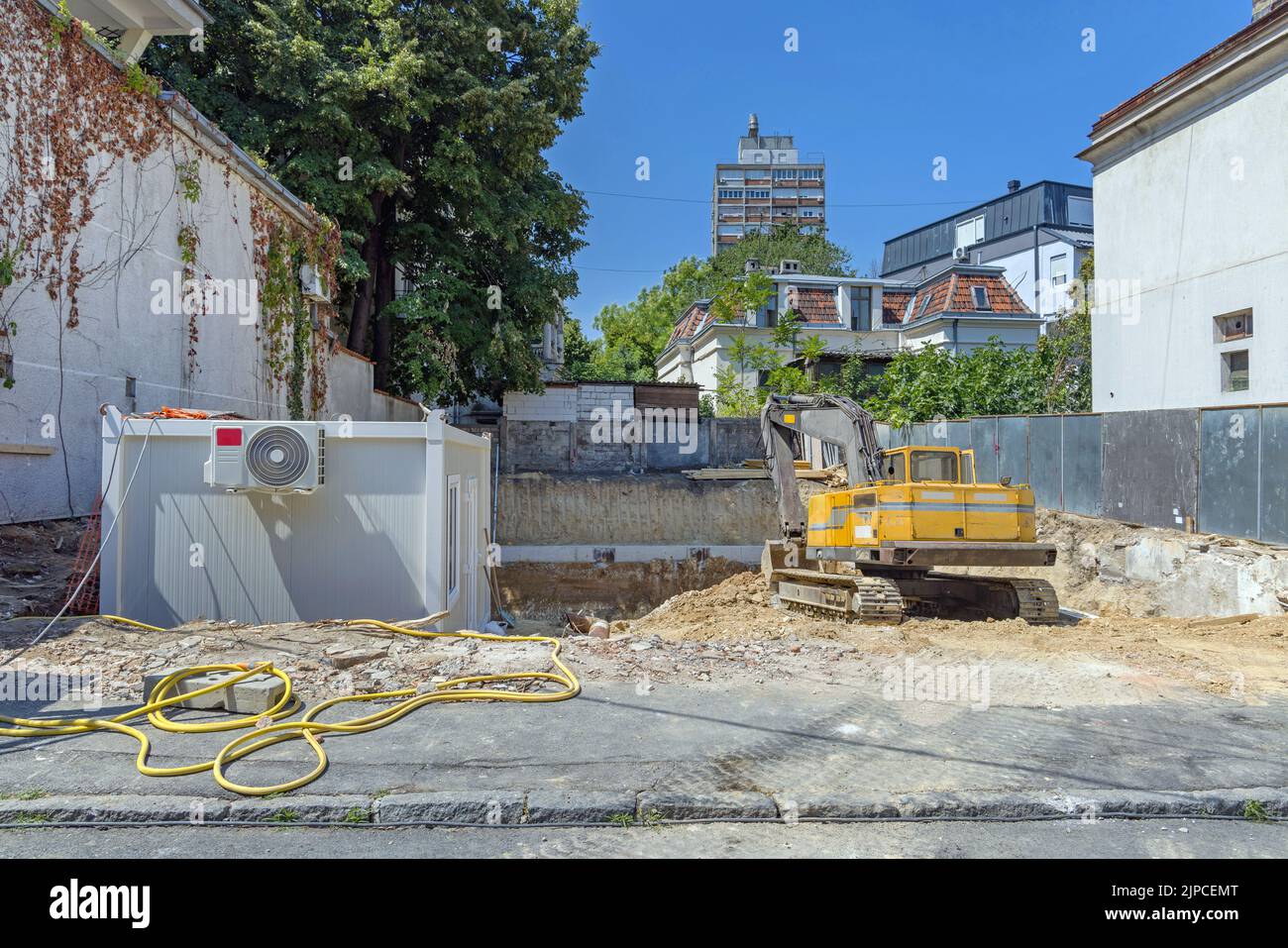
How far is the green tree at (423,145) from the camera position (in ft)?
59.2

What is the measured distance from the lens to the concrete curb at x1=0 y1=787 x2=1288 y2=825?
4.20 m

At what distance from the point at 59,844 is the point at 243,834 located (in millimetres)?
800

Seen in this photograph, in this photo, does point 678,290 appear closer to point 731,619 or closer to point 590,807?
point 731,619

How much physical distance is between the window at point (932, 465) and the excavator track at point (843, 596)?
161 cm

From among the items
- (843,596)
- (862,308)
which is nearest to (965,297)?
(862,308)

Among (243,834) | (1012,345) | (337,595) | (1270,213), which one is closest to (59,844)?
(243,834)

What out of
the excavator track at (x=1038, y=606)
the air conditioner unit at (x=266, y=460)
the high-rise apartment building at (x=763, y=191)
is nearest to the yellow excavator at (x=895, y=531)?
the excavator track at (x=1038, y=606)

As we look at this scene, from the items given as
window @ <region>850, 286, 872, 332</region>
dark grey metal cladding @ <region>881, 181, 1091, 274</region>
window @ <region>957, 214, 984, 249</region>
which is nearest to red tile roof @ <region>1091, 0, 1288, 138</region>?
window @ <region>850, 286, 872, 332</region>

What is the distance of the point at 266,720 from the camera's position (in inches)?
214

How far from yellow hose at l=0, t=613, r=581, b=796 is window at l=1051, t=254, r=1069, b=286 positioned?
45.2 meters
